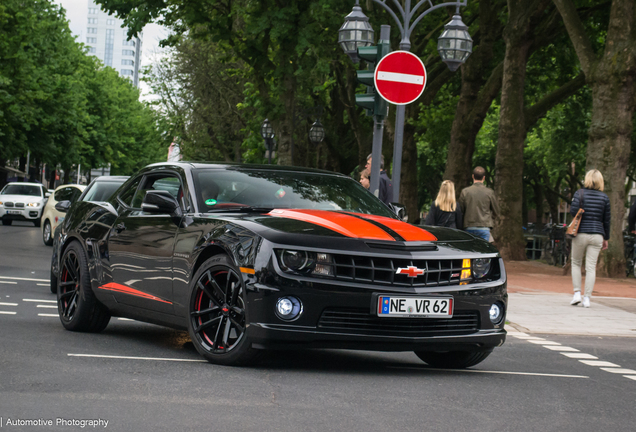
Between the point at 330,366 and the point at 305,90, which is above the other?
the point at 305,90

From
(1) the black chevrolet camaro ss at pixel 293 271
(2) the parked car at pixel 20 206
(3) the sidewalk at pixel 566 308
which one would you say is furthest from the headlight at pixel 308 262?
(2) the parked car at pixel 20 206

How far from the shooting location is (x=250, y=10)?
83.5 ft

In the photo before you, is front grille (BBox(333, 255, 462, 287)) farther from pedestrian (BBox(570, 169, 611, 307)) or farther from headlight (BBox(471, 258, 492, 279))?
pedestrian (BBox(570, 169, 611, 307))

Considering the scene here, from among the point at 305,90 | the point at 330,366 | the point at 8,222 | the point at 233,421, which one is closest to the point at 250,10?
the point at 305,90

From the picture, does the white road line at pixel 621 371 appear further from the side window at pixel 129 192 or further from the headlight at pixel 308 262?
the side window at pixel 129 192

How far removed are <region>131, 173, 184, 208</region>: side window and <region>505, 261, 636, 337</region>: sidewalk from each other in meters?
4.44

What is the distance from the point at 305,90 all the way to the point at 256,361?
89.5 ft

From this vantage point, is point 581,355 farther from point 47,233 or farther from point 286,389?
point 47,233

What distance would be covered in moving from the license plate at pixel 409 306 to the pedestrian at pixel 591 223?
743 cm

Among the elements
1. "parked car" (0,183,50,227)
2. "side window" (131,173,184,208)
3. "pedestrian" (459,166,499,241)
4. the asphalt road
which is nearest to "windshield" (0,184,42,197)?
"parked car" (0,183,50,227)

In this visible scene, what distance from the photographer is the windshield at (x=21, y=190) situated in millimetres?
36844

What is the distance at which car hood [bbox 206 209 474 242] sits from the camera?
6242 millimetres

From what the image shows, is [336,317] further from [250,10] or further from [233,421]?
[250,10]

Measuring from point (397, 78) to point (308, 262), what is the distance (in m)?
6.60
